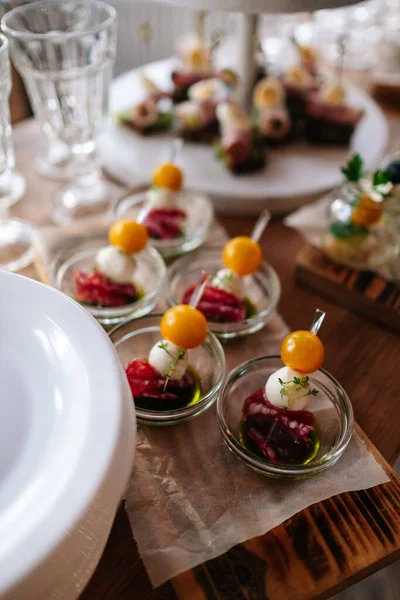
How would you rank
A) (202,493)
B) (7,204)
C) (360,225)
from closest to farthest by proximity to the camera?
1. (202,493)
2. (360,225)
3. (7,204)

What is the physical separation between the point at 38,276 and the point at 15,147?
1.22ft

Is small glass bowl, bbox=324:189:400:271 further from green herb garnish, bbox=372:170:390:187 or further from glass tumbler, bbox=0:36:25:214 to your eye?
glass tumbler, bbox=0:36:25:214

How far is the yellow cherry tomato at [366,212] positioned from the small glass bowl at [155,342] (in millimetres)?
261

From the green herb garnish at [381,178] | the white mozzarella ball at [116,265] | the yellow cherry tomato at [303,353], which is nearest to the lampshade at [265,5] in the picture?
the green herb garnish at [381,178]

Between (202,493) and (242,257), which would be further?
(242,257)

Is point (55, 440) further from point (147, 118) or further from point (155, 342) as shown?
point (147, 118)

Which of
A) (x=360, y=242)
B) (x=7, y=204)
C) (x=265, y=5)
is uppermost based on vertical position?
(x=265, y=5)

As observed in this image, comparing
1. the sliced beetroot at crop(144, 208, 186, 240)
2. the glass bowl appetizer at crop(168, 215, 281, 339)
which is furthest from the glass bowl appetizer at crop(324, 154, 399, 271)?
the sliced beetroot at crop(144, 208, 186, 240)

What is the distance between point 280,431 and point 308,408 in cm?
5

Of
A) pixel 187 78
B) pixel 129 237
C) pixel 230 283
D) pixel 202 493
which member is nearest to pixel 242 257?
pixel 230 283

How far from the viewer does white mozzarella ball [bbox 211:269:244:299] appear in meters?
0.66

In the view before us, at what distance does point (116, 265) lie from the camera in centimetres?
67

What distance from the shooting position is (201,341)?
0.56 m

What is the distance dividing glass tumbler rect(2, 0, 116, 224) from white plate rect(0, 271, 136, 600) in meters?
0.43
